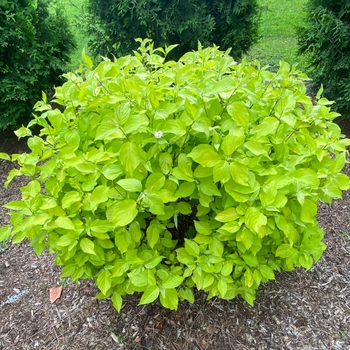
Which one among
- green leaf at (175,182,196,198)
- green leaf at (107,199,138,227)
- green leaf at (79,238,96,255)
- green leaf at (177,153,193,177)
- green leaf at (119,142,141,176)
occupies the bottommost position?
green leaf at (79,238,96,255)

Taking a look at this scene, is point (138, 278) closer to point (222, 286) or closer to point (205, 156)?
point (222, 286)

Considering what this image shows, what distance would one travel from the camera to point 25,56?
14.5ft

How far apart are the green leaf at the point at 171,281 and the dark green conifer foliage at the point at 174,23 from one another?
4159 millimetres

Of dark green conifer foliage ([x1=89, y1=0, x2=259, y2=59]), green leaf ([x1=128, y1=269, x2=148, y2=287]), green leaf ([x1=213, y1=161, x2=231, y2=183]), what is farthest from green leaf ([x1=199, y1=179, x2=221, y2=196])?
dark green conifer foliage ([x1=89, y1=0, x2=259, y2=59])

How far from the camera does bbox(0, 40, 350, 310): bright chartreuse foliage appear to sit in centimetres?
150

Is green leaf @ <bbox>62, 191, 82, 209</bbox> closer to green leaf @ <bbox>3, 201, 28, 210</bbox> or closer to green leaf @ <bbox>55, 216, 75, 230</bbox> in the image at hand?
green leaf @ <bbox>55, 216, 75, 230</bbox>

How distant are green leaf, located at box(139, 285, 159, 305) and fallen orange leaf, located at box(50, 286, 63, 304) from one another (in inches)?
51.9

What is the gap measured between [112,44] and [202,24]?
1.43 m

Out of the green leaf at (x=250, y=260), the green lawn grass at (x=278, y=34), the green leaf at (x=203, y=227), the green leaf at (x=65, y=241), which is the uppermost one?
the green leaf at (x=65, y=241)

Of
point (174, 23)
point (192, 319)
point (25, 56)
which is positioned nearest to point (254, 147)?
point (192, 319)

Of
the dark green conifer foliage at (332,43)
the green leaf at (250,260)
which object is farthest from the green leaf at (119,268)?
the dark green conifer foliage at (332,43)

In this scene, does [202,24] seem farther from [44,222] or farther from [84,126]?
[44,222]

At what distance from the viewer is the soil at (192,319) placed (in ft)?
7.64

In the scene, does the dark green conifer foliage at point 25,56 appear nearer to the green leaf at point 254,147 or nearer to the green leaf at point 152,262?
the green leaf at point 152,262
